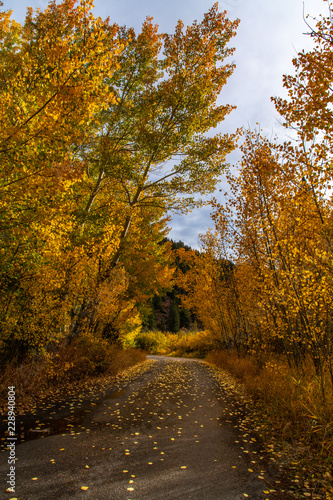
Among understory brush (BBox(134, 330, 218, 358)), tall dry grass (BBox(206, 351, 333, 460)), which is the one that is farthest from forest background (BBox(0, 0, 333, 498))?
understory brush (BBox(134, 330, 218, 358))

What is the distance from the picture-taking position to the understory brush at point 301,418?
322 cm

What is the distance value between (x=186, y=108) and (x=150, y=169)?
218 centimetres

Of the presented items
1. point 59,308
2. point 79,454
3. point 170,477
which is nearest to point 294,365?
Result: point 170,477

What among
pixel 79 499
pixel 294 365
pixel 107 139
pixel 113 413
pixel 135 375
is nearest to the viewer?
pixel 79 499

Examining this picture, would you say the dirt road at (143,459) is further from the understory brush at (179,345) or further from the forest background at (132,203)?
the understory brush at (179,345)

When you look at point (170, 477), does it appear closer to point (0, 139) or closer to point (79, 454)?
point (79, 454)

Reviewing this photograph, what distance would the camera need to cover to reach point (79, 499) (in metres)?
2.32

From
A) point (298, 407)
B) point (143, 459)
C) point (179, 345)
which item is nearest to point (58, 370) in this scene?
point (143, 459)

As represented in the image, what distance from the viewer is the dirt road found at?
2535 millimetres

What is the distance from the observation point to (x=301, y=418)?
4.28m

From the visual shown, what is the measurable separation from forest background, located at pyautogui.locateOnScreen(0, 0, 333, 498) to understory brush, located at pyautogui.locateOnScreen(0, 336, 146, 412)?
0.06 meters

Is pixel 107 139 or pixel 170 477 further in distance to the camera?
pixel 107 139

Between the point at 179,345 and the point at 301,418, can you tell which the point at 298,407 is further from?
the point at 179,345

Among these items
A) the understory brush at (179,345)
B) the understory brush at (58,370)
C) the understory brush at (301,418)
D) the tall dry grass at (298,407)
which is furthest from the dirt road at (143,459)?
the understory brush at (179,345)
